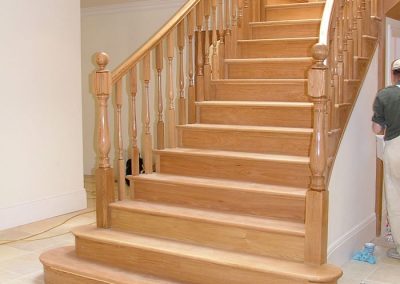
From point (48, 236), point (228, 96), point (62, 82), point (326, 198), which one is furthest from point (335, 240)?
point (62, 82)

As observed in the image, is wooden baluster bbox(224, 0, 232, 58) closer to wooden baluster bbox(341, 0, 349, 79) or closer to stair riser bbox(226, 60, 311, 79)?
stair riser bbox(226, 60, 311, 79)

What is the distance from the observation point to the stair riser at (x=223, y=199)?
10.2ft

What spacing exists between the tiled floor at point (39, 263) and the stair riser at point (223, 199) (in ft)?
2.03

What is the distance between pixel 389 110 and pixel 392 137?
20 centimetres

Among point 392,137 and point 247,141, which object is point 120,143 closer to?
point 247,141

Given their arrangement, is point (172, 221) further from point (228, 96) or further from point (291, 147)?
point (228, 96)

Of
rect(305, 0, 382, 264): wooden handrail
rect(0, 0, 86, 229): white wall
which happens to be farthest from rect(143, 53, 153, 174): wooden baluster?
rect(0, 0, 86, 229): white wall

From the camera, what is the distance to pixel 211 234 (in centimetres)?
310

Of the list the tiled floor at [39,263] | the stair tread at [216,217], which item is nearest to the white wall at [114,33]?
the tiled floor at [39,263]

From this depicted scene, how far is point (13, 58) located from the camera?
4527 mm

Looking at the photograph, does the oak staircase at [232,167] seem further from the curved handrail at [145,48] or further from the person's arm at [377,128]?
the person's arm at [377,128]

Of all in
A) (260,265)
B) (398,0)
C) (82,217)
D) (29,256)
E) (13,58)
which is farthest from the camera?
(82,217)

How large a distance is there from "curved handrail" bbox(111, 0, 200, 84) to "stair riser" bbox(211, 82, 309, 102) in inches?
28.5

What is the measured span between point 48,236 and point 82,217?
2.22 feet
